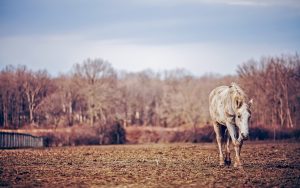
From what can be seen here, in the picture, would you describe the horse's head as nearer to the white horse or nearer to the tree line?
the white horse

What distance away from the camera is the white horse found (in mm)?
17359

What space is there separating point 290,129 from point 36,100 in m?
48.2

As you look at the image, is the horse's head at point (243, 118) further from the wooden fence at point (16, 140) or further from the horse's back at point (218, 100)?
the wooden fence at point (16, 140)

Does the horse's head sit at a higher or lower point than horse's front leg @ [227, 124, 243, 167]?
higher

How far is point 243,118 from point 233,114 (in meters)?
0.91

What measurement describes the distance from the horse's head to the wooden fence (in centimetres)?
2921

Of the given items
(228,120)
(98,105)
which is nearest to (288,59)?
(98,105)

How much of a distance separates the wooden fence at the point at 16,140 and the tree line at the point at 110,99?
1466 centimetres

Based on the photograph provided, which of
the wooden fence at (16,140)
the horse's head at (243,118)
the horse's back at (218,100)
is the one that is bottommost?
the wooden fence at (16,140)

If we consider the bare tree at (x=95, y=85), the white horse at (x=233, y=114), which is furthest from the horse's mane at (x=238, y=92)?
the bare tree at (x=95, y=85)

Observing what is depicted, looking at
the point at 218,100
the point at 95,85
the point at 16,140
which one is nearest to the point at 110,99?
the point at 95,85

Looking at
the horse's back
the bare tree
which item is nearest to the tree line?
the bare tree

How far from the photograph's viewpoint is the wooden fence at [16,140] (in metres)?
42.1

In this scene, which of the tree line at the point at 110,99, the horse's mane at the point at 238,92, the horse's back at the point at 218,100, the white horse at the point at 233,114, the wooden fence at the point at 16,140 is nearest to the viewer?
the white horse at the point at 233,114
